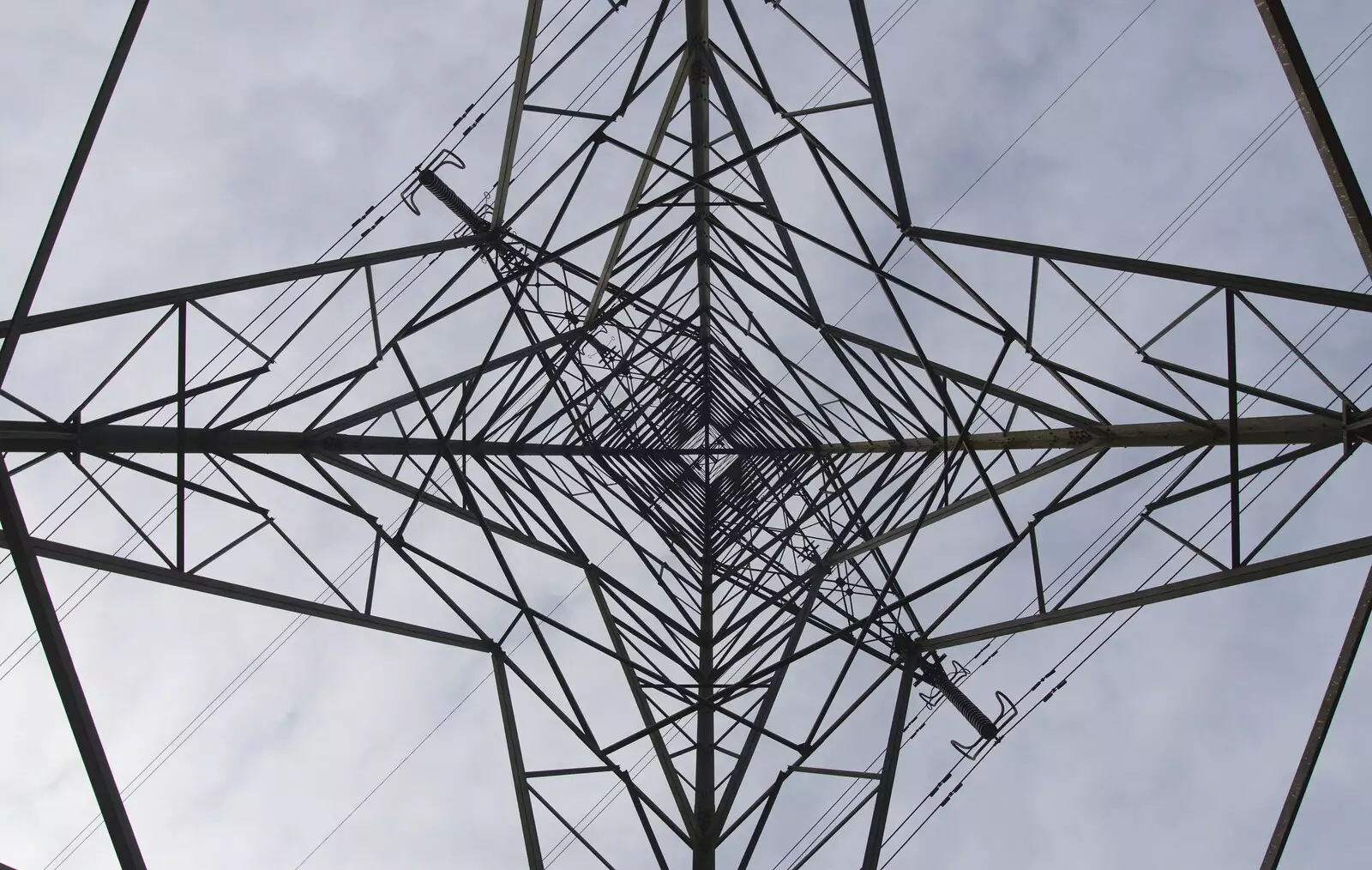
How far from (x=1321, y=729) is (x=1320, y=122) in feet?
12.8

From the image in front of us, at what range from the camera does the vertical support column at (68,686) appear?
360cm

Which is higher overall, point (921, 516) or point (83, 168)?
point (83, 168)

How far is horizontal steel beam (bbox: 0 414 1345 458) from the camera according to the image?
5.78m

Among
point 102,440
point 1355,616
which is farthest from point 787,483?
point 102,440

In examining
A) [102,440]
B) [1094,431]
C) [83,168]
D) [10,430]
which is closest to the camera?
[83,168]

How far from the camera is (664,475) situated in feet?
44.9

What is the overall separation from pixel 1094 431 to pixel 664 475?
751 cm

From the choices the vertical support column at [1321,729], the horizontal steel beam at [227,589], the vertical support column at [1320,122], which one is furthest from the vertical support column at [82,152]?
the vertical support column at [1321,729]

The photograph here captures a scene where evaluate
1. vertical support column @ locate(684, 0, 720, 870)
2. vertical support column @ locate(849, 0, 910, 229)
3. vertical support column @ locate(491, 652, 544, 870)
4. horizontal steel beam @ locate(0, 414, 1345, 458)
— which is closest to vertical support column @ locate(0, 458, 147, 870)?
horizontal steel beam @ locate(0, 414, 1345, 458)

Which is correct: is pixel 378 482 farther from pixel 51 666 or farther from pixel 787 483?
pixel 787 483

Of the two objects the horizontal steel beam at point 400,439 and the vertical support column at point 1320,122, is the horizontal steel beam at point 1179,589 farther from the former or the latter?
the vertical support column at point 1320,122

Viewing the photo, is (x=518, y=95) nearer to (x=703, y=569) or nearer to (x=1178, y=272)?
(x=1178, y=272)

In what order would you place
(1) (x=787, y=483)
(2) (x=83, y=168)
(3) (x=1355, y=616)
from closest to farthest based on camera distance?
(2) (x=83, y=168), (3) (x=1355, y=616), (1) (x=787, y=483)

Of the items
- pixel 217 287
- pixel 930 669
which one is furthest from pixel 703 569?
pixel 217 287
